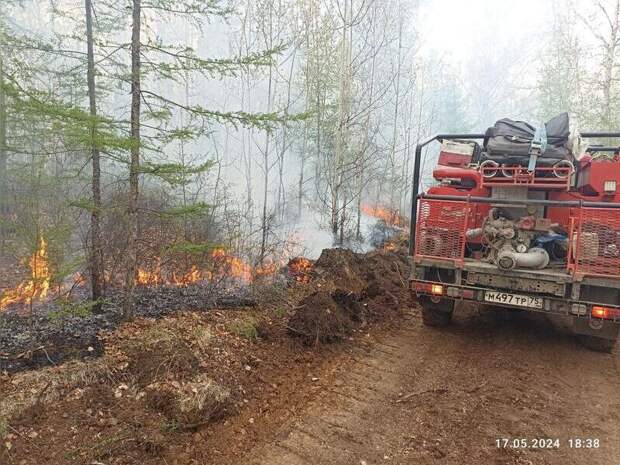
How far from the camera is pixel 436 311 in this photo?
6.26m

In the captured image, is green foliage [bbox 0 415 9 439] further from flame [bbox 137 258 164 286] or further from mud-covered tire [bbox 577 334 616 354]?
mud-covered tire [bbox 577 334 616 354]

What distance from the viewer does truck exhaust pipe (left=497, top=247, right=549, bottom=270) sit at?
17.1ft

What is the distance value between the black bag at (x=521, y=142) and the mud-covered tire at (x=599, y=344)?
2.65m

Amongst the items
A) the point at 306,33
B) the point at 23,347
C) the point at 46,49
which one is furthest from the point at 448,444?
the point at 306,33

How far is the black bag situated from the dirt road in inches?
110

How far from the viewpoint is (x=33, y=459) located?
111 inches

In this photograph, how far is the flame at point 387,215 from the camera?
1833 cm

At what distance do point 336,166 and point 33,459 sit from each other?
10080mm

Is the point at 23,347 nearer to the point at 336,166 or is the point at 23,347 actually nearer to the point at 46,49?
the point at 46,49

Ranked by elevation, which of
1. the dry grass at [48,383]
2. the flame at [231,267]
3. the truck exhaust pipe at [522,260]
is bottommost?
the dry grass at [48,383]

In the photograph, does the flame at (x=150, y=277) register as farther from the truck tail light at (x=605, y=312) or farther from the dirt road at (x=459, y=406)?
the truck tail light at (x=605, y=312)

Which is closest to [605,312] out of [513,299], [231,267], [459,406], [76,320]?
[513,299]

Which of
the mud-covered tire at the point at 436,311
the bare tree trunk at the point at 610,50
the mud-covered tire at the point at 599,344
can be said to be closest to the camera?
the mud-covered tire at the point at 599,344

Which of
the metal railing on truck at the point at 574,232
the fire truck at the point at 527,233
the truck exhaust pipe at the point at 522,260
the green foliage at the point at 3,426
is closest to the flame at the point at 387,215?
the fire truck at the point at 527,233
